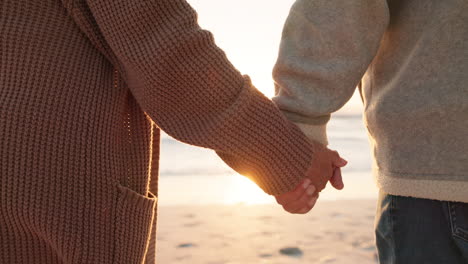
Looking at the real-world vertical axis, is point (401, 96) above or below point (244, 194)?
above

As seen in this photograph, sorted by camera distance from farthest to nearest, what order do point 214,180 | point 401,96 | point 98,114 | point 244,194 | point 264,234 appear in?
point 214,180 → point 244,194 → point 264,234 → point 401,96 → point 98,114

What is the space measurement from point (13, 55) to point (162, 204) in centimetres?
428

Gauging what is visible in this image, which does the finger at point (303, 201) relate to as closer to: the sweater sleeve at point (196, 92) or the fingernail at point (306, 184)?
the fingernail at point (306, 184)

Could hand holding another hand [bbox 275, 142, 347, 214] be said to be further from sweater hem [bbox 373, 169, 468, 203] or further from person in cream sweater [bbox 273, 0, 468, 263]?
sweater hem [bbox 373, 169, 468, 203]

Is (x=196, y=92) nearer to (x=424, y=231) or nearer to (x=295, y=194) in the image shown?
(x=295, y=194)

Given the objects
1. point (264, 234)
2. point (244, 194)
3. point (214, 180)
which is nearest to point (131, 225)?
point (264, 234)

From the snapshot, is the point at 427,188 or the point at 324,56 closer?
the point at 427,188

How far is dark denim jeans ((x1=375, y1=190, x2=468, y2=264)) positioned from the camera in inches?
50.8

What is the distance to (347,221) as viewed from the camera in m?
4.64

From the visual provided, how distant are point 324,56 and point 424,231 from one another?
0.59 metres

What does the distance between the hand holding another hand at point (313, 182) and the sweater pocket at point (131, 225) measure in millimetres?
Result: 441

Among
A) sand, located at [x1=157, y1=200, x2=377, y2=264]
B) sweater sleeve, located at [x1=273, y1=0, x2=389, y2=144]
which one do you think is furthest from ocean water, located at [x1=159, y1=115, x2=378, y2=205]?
sweater sleeve, located at [x1=273, y1=0, x2=389, y2=144]

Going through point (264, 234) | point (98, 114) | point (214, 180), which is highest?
point (98, 114)

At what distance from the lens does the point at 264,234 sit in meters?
4.12
